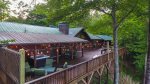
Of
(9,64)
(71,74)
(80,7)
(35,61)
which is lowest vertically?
(71,74)

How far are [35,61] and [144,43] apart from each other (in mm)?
15045

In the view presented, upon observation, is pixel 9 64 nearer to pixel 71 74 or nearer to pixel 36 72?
pixel 71 74

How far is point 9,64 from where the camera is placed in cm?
889

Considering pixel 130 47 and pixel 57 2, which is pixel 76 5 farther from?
pixel 130 47

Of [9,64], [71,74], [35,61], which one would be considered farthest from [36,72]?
[9,64]

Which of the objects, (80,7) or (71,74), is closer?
(71,74)

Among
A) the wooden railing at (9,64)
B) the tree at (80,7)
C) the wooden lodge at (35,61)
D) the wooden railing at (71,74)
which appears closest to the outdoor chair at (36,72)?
the wooden lodge at (35,61)

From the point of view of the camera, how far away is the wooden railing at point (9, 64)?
772 cm

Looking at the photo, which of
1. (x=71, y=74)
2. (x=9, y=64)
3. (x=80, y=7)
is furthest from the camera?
(x=80, y=7)

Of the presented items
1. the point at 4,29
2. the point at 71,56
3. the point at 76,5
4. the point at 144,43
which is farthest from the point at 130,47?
the point at 4,29

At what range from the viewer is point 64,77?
982cm

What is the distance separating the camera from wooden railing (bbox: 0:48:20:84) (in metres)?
7.72

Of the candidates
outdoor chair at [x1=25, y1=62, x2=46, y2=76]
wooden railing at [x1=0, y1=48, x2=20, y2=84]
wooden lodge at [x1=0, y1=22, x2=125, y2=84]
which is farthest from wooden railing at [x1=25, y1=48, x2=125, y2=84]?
outdoor chair at [x1=25, y1=62, x2=46, y2=76]

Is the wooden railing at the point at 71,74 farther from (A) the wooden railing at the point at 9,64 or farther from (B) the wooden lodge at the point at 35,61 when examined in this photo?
(A) the wooden railing at the point at 9,64
